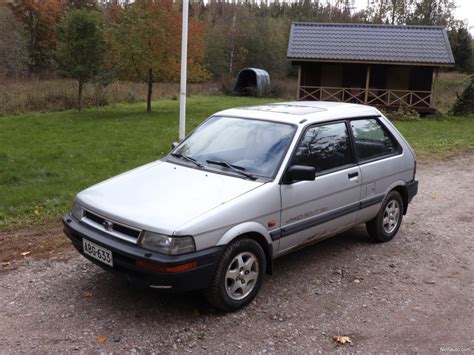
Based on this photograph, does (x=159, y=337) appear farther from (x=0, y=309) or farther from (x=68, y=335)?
(x=0, y=309)

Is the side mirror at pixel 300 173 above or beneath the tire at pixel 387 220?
above

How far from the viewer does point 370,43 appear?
2547 centimetres

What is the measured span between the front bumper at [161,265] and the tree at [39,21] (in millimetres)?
51016

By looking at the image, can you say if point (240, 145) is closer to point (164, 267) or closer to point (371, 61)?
point (164, 267)

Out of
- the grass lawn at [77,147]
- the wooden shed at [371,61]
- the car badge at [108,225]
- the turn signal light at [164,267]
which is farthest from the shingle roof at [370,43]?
the turn signal light at [164,267]

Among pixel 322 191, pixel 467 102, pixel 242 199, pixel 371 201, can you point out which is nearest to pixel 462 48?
pixel 467 102

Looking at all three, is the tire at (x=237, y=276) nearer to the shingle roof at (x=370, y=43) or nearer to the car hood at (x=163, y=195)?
the car hood at (x=163, y=195)

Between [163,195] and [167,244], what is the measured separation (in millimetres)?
604

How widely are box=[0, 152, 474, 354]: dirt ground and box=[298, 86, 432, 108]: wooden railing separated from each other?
798 inches

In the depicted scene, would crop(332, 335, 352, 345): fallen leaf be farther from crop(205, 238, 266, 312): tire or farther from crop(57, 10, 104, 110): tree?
crop(57, 10, 104, 110): tree

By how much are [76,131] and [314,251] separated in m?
12.2

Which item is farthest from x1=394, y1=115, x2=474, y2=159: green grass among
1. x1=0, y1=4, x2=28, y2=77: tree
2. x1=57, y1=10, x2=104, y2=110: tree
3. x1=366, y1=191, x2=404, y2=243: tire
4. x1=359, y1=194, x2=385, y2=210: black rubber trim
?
x1=0, y1=4, x2=28, y2=77: tree

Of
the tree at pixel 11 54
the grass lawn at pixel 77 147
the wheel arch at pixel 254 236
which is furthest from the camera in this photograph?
the tree at pixel 11 54

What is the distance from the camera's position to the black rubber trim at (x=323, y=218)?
439 centimetres
